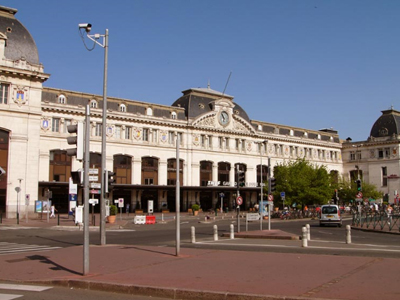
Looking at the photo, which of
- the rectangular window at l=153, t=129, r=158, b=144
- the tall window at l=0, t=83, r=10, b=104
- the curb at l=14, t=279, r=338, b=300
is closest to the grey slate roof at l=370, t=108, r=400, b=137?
the rectangular window at l=153, t=129, r=158, b=144

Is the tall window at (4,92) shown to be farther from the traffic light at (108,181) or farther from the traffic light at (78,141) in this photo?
the traffic light at (78,141)

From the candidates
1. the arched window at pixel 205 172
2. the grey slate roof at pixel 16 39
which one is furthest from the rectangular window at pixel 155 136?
the grey slate roof at pixel 16 39

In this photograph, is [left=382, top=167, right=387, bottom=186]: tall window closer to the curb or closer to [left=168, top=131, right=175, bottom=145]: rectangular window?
[left=168, top=131, right=175, bottom=145]: rectangular window

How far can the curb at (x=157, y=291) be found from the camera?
907 cm

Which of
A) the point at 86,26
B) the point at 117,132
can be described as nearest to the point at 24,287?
the point at 86,26

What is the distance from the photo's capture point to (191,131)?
75.9 meters

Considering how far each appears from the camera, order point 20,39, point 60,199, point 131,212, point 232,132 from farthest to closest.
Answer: point 232,132 → point 131,212 → point 60,199 → point 20,39

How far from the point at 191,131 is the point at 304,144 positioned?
29.5m

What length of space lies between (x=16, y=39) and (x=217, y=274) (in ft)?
152

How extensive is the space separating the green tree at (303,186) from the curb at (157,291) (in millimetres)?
51421

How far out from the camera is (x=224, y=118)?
79.9 m

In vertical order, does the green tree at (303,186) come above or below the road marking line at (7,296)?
above

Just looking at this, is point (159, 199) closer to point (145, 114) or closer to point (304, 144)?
point (145, 114)

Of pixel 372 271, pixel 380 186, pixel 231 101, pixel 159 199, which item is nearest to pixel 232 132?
pixel 231 101
